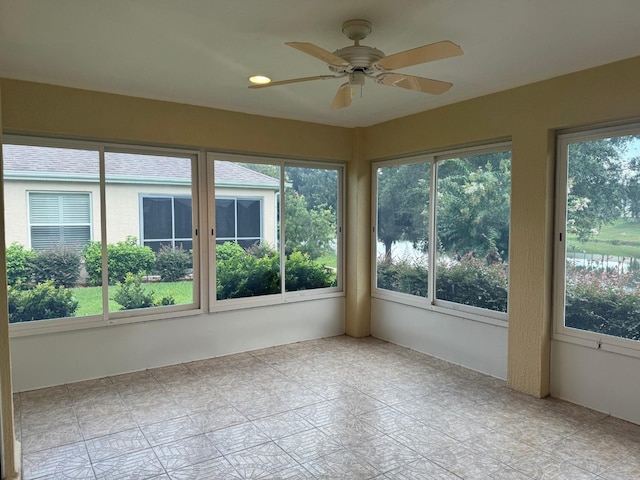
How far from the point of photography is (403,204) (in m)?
4.78

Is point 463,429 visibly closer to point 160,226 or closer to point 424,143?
point 424,143

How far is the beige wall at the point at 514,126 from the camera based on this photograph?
10.2 ft

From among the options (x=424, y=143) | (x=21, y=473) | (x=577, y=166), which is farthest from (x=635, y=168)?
(x=21, y=473)

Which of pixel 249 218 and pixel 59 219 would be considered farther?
pixel 249 218

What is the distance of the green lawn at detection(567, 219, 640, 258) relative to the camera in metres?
3.02

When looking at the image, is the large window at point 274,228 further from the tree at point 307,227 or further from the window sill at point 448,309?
the window sill at point 448,309

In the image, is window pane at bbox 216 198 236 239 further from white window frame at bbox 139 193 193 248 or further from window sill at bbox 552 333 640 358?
window sill at bbox 552 333 640 358

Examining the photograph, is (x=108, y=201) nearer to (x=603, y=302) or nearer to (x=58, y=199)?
(x=58, y=199)

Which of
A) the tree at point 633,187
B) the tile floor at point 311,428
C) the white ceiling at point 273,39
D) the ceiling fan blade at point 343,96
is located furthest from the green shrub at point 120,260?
the tree at point 633,187

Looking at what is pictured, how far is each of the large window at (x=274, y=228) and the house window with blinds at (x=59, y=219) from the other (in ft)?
3.75

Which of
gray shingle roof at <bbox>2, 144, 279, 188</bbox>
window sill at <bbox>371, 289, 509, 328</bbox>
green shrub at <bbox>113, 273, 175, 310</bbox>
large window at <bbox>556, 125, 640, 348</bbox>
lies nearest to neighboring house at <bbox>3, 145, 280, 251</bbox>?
gray shingle roof at <bbox>2, 144, 279, 188</bbox>

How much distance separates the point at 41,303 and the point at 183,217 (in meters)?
1.34

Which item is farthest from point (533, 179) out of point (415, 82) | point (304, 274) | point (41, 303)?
point (41, 303)

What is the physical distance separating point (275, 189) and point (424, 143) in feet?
5.21
